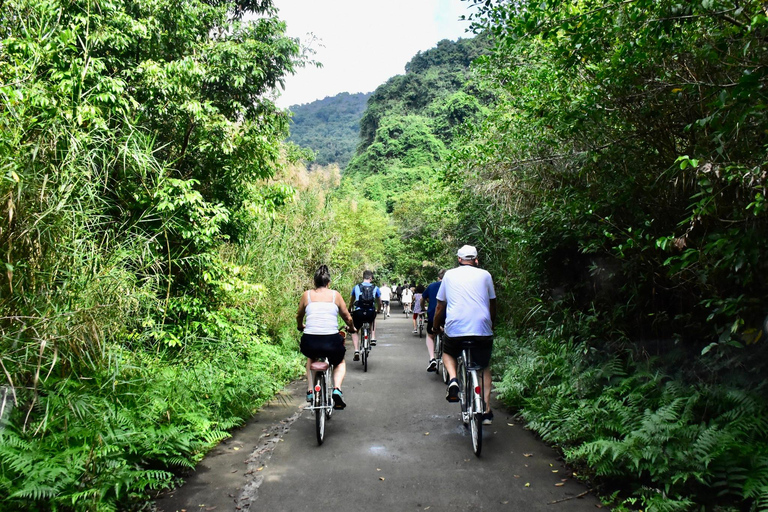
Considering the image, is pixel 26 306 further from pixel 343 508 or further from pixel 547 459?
pixel 547 459

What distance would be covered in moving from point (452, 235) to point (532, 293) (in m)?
10.2

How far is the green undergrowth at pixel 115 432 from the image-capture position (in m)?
3.49

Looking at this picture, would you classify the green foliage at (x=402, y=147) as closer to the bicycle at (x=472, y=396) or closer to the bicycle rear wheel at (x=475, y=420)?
the bicycle at (x=472, y=396)

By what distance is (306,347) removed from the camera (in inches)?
238

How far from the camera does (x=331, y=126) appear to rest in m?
118

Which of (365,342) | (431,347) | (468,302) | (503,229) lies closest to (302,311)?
(468,302)

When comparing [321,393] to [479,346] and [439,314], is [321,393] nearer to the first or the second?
[439,314]

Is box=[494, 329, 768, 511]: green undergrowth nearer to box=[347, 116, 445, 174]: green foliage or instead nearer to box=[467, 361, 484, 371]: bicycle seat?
box=[467, 361, 484, 371]: bicycle seat

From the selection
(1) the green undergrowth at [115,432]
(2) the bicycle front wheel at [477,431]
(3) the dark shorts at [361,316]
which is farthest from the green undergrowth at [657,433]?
(3) the dark shorts at [361,316]

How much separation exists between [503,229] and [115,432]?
7.52m

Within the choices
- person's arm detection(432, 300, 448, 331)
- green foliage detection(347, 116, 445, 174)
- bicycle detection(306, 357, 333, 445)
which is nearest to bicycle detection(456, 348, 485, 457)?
Result: person's arm detection(432, 300, 448, 331)

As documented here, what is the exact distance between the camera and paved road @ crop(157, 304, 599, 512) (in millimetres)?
4070

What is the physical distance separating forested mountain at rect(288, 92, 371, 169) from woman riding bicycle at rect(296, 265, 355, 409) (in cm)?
7534

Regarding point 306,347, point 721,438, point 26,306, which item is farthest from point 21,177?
point 721,438
